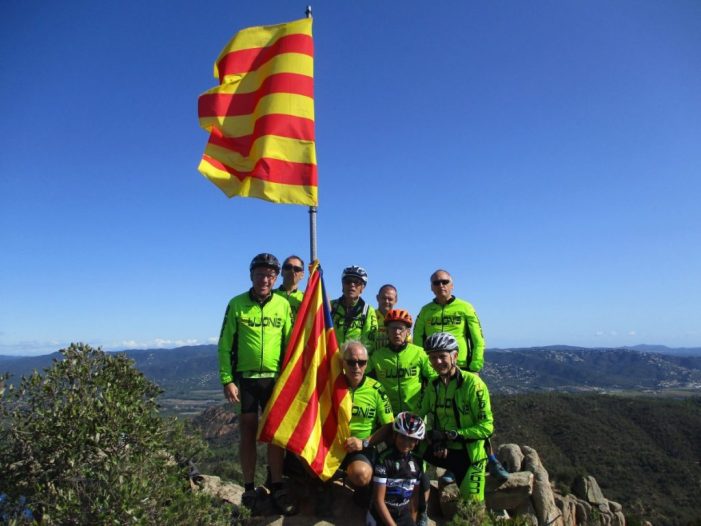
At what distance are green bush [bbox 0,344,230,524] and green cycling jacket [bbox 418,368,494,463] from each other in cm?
312

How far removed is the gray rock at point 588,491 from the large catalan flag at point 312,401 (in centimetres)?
1327

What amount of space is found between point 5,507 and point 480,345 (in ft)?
23.6

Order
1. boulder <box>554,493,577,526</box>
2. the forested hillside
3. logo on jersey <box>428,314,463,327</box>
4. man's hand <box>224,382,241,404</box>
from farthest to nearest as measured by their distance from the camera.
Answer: the forested hillside → boulder <box>554,493,577,526</box> → logo on jersey <box>428,314,463,327</box> → man's hand <box>224,382,241,404</box>

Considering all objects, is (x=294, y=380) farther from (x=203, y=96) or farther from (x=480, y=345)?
(x=203, y=96)

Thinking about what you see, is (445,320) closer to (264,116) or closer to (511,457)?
(264,116)

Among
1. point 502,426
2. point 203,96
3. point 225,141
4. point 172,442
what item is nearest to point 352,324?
point 172,442

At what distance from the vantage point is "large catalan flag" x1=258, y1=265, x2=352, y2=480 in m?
6.22

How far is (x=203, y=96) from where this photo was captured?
8086 mm

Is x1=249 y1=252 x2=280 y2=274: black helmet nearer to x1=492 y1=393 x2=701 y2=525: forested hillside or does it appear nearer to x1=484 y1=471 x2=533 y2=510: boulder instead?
x1=484 y1=471 x2=533 y2=510: boulder

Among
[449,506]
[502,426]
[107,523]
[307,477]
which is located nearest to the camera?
[107,523]

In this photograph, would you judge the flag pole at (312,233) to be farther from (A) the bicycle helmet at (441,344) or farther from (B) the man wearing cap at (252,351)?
(A) the bicycle helmet at (441,344)

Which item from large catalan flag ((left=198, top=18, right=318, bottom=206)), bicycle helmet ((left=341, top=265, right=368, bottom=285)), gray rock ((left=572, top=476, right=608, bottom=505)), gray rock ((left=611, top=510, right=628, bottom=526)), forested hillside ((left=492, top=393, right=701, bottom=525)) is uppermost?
large catalan flag ((left=198, top=18, right=318, bottom=206))

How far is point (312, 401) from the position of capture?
641 centimetres

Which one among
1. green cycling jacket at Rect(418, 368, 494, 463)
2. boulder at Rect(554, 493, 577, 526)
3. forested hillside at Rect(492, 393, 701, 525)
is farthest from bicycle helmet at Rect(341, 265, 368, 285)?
forested hillside at Rect(492, 393, 701, 525)
